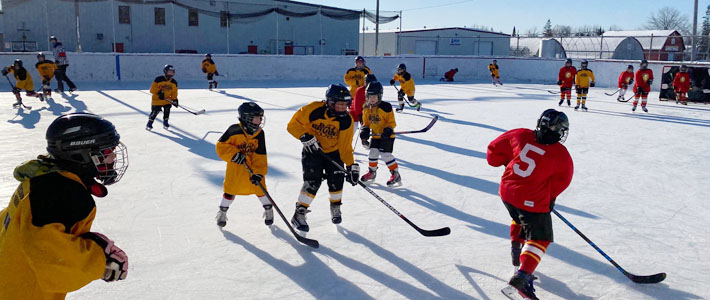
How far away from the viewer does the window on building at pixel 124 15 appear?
21.4 meters

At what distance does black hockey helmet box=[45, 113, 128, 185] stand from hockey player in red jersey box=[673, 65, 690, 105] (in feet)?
49.7

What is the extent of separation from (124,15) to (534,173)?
879 inches

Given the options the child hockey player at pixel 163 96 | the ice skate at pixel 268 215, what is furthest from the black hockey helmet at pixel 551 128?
the child hockey player at pixel 163 96

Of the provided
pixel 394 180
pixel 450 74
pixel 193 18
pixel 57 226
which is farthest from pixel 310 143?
pixel 193 18

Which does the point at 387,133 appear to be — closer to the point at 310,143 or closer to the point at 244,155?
the point at 310,143

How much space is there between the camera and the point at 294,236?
384cm

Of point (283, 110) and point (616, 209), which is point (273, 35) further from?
point (616, 209)

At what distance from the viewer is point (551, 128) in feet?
9.06

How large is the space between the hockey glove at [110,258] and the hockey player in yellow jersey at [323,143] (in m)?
2.19

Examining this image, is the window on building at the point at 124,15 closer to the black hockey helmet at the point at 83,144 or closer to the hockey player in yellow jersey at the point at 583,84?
the hockey player in yellow jersey at the point at 583,84

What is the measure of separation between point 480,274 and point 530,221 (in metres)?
0.58

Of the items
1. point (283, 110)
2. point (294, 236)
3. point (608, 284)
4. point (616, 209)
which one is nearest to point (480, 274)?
point (608, 284)

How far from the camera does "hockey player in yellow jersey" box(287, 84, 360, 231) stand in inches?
151

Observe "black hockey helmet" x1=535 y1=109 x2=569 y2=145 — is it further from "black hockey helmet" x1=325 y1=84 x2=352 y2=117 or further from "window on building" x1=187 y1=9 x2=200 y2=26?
"window on building" x1=187 y1=9 x2=200 y2=26
